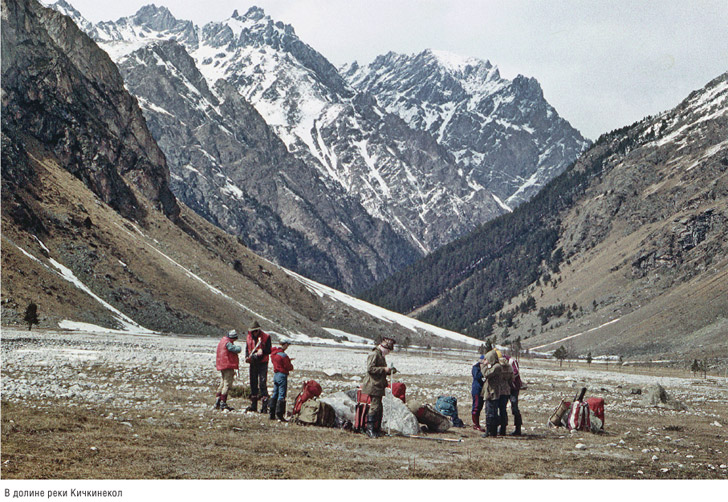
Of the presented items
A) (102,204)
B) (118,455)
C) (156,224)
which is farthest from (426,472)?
(156,224)

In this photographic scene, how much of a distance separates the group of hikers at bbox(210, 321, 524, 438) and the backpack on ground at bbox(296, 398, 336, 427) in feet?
2.14

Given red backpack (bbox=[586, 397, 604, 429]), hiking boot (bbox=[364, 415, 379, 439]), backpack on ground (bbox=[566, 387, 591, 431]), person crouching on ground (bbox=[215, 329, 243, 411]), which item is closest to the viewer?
hiking boot (bbox=[364, 415, 379, 439])

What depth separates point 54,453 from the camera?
13258 millimetres

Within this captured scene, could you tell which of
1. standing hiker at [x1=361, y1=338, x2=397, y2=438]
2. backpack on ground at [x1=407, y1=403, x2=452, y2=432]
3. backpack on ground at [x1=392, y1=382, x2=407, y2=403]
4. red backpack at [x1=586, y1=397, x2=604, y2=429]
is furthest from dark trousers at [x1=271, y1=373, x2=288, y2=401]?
red backpack at [x1=586, y1=397, x2=604, y2=429]

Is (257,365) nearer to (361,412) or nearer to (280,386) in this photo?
(280,386)

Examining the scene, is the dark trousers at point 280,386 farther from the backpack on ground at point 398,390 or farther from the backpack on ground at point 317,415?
the backpack on ground at point 398,390

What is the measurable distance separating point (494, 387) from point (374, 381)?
3986 mm

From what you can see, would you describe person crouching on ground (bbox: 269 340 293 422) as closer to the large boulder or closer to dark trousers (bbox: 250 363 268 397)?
dark trousers (bbox: 250 363 268 397)

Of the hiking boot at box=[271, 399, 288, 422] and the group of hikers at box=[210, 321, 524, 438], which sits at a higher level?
the group of hikers at box=[210, 321, 524, 438]

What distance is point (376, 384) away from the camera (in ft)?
63.7

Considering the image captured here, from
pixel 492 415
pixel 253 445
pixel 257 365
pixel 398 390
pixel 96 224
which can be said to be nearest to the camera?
pixel 253 445

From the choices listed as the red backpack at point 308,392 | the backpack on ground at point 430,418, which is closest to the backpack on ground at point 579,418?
the backpack on ground at point 430,418

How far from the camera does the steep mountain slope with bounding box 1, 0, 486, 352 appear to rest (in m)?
94.5

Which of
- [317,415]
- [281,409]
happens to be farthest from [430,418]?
[281,409]
